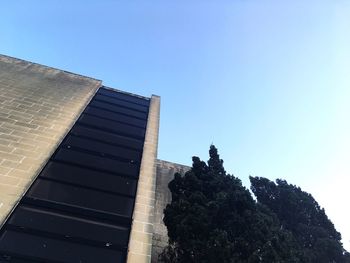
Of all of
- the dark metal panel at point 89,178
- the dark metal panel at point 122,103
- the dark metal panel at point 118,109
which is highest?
the dark metal panel at point 122,103

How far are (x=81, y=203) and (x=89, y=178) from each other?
0.91m

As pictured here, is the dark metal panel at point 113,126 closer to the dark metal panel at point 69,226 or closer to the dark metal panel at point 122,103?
the dark metal panel at point 122,103

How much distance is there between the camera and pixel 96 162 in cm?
834

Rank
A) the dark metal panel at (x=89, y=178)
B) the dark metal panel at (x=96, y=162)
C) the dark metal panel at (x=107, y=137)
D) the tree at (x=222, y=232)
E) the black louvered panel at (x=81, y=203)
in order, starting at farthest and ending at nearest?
1. the dark metal panel at (x=107, y=137)
2. the dark metal panel at (x=96, y=162)
3. the dark metal panel at (x=89, y=178)
4. the tree at (x=222, y=232)
5. the black louvered panel at (x=81, y=203)

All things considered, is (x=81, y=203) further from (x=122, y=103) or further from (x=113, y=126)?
(x=122, y=103)

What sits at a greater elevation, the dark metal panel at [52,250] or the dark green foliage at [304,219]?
the dark green foliage at [304,219]

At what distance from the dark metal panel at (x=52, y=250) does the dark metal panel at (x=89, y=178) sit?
5.46 ft

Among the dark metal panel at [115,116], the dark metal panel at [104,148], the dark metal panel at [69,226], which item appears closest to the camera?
the dark metal panel at [69,226]

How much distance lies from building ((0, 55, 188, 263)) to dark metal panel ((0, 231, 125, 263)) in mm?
14

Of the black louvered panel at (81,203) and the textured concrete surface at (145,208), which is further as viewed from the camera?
the textured concrete surface at (145,208)

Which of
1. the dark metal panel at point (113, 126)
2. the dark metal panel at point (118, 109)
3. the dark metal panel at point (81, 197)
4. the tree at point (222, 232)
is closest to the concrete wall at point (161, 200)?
the tree at point (222, 232)

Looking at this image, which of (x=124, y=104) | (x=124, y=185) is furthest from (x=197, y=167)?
(x=124, y=104)

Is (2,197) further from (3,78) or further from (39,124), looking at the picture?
(3,78)

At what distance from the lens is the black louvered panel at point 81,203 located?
5.70 m
